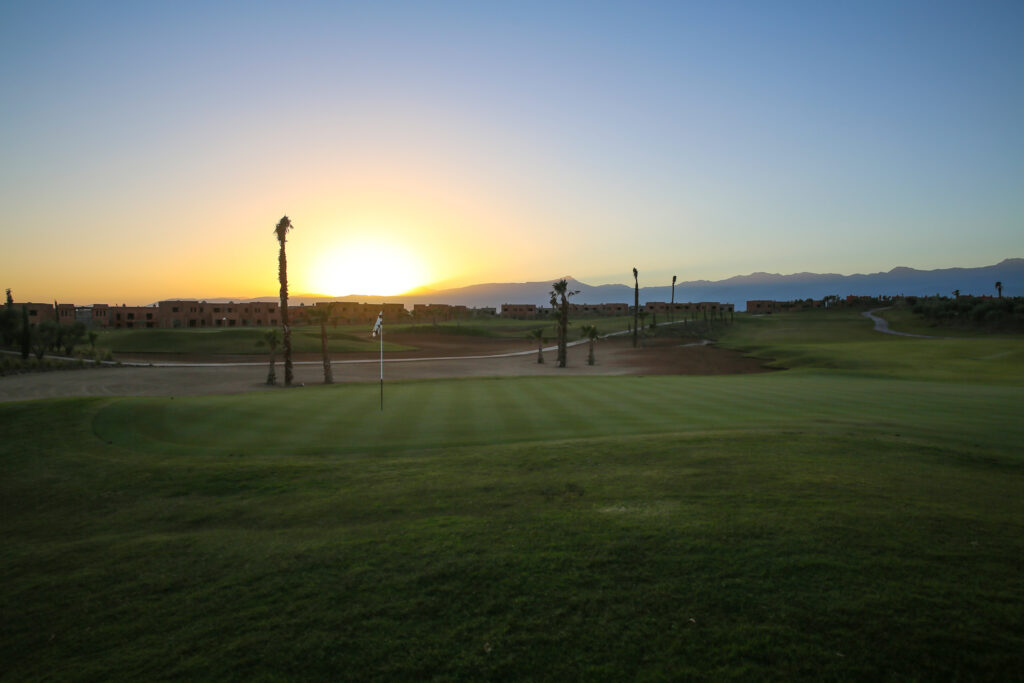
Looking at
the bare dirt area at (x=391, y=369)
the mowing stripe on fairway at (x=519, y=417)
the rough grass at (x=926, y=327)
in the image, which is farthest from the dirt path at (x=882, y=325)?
the mowing stripe on fairway at (x=519, y=417)

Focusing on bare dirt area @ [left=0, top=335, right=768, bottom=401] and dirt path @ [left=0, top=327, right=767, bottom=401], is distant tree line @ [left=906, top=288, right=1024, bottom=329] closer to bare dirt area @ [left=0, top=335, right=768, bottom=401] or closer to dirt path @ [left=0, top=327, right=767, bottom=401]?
dirt path @ [left=0, top=327, right=767, bottom=401]

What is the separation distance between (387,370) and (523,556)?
53886mm

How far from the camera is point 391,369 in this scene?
2346 inches

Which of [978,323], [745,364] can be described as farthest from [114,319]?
[978,323]

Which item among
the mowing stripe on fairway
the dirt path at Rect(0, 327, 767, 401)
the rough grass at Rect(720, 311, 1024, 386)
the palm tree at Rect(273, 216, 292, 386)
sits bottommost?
the dirt path at Rect(0, 327, 767, 401)

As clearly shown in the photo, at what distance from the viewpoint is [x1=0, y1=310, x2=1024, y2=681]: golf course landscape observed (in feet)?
15.9

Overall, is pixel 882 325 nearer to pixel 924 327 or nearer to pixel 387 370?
pixel 924 327

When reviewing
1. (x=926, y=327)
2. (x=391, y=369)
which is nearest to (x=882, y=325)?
(x=926, y=327)

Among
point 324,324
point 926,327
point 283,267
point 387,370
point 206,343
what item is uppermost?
point 283,267

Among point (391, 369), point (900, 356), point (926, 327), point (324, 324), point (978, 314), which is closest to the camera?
point (324, 324)

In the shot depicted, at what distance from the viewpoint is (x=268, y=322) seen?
14062cm

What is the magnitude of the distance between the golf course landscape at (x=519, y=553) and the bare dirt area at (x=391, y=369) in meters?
33.0

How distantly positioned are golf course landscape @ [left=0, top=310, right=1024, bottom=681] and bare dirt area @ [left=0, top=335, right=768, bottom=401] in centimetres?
3298

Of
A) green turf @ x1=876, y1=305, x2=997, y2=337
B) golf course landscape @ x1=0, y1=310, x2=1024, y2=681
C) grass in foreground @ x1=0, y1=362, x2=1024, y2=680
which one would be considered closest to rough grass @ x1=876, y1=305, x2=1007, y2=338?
green turf @ x1=876, y1=305, x2=997, y2=337
